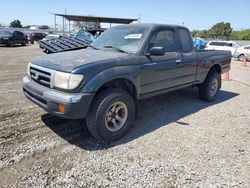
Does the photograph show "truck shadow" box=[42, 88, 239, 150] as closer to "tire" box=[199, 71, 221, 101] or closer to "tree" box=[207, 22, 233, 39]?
"tire" box=[199, 71, 221, 101]

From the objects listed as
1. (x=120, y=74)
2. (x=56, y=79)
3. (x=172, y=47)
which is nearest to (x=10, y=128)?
(x=56, y=79)

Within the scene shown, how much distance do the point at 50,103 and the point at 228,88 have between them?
680 centimetres

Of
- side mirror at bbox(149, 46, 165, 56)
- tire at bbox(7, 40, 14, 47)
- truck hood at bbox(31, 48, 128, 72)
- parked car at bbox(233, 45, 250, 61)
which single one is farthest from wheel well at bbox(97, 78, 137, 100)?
tire at bbox(7, 40, 14, 47)

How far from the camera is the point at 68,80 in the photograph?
3.50 m

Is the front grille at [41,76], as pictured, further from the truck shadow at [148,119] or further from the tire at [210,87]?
the tire at [210,87]

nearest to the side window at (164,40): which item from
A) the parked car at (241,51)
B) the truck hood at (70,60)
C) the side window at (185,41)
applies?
the side window at (185,41)

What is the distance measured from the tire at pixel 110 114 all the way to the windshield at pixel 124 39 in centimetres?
94

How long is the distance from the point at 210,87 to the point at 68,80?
4.34 metres

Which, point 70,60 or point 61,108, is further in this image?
point 70,60

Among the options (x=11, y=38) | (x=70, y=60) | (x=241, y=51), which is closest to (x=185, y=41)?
(x=70, y=60)

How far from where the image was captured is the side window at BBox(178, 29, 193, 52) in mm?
5520

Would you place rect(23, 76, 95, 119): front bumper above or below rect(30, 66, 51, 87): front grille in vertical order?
below

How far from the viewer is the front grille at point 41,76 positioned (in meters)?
3.81

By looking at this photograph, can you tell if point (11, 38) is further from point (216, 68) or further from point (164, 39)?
point (164, 39)
